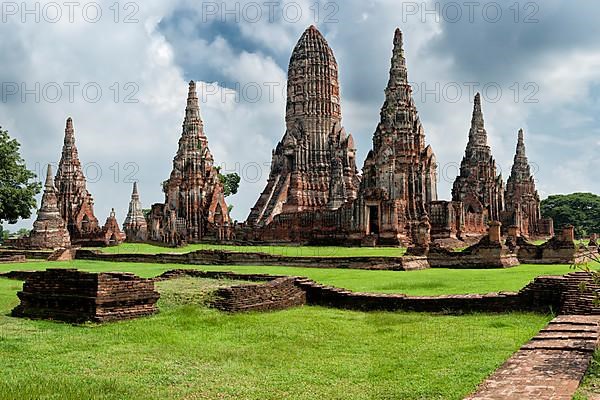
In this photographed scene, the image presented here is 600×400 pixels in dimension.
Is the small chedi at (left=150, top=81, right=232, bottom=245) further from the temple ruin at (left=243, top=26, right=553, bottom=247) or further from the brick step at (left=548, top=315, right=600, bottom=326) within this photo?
the brick step at (left=548, top=315, right=600, bottom=326)

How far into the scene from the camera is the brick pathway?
5.24m

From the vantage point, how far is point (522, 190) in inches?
2510

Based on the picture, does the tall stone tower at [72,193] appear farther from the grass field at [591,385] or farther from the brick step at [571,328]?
the grass field at [591,385]

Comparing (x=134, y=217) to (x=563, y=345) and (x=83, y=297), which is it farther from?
(x=563, y=345)

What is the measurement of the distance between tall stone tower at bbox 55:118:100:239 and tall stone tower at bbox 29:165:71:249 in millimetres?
7264

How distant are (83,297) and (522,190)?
5915cm

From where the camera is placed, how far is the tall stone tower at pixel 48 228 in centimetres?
4441

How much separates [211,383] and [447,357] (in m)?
2.73

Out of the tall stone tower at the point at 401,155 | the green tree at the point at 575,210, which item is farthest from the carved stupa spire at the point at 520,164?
the tall stone tower at the point at 401,155

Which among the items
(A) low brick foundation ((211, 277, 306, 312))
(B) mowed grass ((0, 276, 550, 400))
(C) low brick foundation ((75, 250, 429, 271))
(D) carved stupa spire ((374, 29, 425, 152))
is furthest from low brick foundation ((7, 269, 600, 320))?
(D) carved stupa spire ((374, 29, 425, 152))

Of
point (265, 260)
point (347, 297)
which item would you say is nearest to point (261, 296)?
point (347, 297)

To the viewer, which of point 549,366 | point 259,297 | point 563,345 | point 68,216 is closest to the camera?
point 549,366

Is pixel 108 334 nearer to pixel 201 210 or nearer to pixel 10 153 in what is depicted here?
pixel 10 153

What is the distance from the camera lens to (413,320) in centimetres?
Answer: 1048
